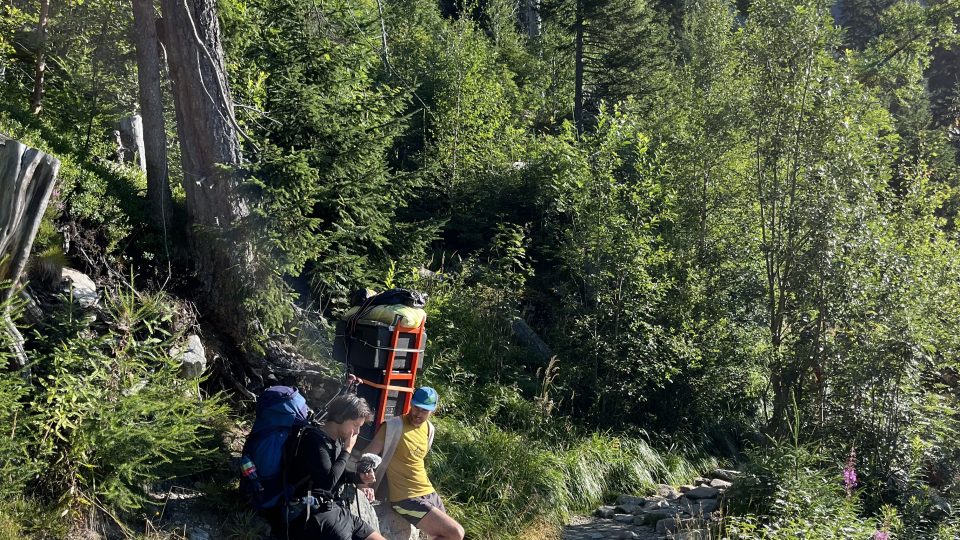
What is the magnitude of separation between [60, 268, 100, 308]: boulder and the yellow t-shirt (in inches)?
98.6

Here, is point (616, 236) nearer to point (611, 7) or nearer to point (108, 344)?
point (108, 344)

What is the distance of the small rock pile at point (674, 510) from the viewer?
7.79 meters

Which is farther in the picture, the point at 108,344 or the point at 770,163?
the point at 770,163

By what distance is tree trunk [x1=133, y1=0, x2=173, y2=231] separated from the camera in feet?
24.5

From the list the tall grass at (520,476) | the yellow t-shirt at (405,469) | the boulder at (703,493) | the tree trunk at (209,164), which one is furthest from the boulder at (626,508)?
the tree trunk at (209,164)

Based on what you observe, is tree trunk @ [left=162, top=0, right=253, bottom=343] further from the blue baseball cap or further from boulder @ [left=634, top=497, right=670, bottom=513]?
boulder @ [left=634, top=497, right=670, bottom=513]

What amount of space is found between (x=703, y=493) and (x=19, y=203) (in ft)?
26.2

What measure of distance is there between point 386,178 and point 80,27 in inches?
187

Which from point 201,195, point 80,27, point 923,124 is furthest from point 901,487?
point 923,124

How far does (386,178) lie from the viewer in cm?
→ 883

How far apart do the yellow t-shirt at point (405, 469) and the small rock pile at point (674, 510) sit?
3063 mm

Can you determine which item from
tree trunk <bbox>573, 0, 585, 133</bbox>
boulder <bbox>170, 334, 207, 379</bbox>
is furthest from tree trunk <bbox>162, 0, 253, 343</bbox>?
tree trunk <bbox>573, 0, 585, 133</bbox>

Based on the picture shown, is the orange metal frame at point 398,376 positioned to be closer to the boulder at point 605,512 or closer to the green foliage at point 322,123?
the green foliage at point 322,123

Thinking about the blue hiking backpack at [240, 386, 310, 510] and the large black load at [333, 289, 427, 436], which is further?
the large black load at [333, 289, 427, 436]
